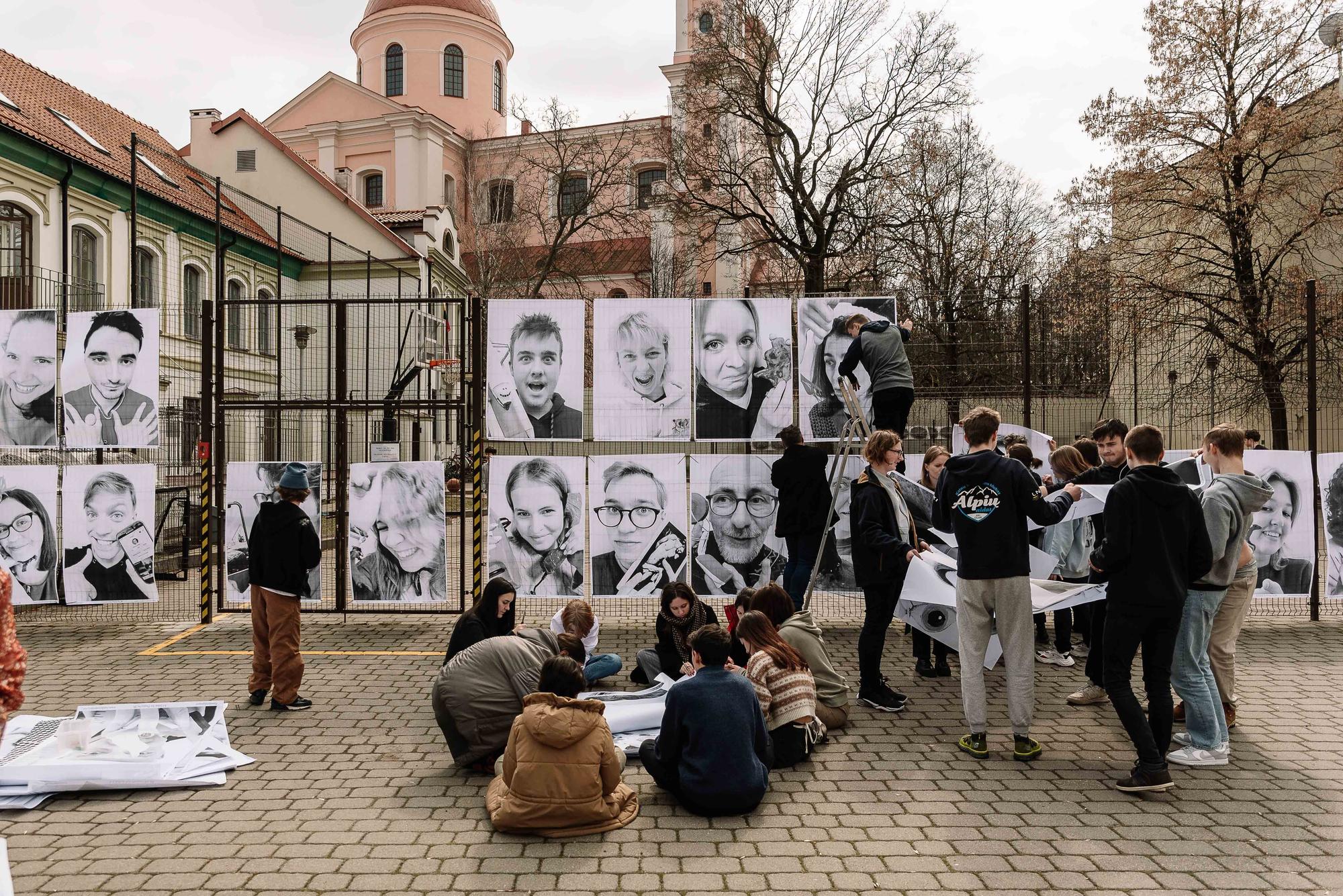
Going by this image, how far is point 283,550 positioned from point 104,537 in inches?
187

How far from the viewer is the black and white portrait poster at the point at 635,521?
33.1 feet

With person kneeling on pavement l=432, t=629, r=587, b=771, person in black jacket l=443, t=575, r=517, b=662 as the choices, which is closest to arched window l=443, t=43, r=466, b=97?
person in black jacket l=443, t=575, r=517, b=662

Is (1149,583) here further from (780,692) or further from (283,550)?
(283,550)

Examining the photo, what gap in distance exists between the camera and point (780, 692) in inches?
231

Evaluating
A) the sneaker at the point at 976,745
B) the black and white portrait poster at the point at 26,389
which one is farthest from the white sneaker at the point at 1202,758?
the black and white portrait poster at the point at 26,389

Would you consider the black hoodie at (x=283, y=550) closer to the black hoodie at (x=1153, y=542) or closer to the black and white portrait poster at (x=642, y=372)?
the black and white portrait poster at (x=642, y=372)

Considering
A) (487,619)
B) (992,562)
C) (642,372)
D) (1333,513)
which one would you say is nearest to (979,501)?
(992,562)

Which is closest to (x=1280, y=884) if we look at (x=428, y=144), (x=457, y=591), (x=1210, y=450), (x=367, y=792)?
(x=1210, y=450)

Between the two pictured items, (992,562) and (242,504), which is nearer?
(992,562)

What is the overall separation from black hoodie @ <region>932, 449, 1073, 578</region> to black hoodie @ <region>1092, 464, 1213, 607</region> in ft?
1.58

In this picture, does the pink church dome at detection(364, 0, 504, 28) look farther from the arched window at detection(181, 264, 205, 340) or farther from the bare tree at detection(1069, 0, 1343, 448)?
the bare tree at detection(1069, 0, 1343, 448)

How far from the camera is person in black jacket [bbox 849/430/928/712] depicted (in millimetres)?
7113

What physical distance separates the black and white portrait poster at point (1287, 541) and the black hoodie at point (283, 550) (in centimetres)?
974

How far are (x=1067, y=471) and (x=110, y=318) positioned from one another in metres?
10.5
